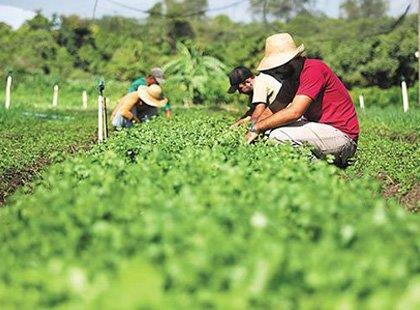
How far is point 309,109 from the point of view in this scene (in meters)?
7.65

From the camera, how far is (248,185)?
4023 millimetres

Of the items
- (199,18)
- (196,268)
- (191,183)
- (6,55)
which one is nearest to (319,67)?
(191,183)

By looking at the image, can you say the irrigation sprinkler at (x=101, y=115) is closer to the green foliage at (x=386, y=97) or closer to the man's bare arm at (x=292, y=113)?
the man's bare arm at (x=292, y=113)

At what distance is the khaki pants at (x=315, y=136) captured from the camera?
7387 mm

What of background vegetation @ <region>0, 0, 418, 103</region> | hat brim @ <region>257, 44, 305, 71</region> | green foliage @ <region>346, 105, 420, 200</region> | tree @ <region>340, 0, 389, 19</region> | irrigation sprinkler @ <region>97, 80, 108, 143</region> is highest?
tree @ <region>340, 0, 389, 19</region>

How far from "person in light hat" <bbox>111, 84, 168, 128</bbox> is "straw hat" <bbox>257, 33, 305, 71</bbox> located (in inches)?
233

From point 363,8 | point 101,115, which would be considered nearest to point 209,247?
point 101,115

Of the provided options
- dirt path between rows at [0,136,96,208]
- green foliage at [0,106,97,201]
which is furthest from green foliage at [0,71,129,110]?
dirt path between rows at [0,136,96,208]

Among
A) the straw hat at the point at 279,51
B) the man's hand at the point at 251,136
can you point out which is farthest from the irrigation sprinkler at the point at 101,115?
the straw hat at the point at 279,51

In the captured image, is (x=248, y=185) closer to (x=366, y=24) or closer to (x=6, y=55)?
(x=366, y=24)

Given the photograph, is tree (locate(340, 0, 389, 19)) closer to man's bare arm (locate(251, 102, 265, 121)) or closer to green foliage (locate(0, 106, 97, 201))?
green foliage (locate(0, 106, 97, 201))

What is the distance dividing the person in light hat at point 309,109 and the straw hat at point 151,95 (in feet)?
19.4

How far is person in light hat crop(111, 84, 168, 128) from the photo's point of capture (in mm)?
13336

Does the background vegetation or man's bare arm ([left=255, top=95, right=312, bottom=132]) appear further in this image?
the background vegetation
